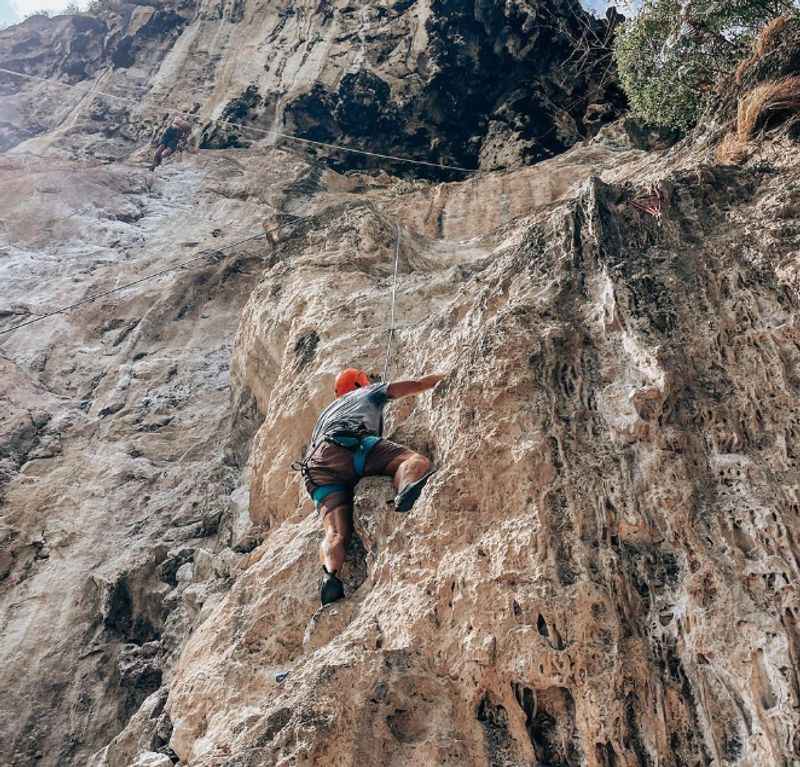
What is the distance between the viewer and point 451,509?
4930mm

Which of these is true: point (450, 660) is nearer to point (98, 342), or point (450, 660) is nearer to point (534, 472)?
point (534, 472)

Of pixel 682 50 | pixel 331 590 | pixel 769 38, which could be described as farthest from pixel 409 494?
pixel 682 50

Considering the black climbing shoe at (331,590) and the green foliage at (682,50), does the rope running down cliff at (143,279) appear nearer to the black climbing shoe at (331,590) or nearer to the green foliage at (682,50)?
the green foliage at (682,50)

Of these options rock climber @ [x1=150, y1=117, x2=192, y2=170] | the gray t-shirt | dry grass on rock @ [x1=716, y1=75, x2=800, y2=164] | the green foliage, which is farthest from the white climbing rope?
rock climber @ [x1=150, y1=117, x2=192, y2=170]

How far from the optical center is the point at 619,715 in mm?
3883

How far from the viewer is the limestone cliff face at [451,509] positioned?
4.05 meters

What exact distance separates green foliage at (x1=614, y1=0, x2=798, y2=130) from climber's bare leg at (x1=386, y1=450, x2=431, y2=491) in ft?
27.4

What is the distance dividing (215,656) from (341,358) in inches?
119

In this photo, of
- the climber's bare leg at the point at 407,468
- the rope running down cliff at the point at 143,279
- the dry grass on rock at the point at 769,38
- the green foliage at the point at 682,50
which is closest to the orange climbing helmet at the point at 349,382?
the climber's bare leg at the point at 407,468

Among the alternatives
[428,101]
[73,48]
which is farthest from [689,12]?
[73,48]

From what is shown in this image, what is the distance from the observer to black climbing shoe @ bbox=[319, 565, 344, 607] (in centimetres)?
511

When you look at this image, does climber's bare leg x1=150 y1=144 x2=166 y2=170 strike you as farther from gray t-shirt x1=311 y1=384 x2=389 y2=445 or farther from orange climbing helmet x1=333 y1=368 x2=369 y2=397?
gray t-shirt x1=311 y1=384 x2=389 y2=445

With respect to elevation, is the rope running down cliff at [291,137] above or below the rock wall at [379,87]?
below

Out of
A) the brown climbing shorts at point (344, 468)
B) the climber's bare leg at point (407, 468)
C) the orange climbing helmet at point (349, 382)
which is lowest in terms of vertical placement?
the brown climbing shorts at point (344, 468)
